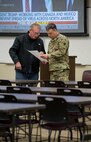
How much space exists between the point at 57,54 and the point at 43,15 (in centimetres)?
349

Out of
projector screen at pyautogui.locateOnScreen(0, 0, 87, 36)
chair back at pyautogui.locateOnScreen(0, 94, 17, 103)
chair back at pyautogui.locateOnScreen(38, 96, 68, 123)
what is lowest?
chair back at pyautogui.locateOnScreen(38, 96, 68, 123)

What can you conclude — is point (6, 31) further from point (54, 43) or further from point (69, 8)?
point (54, 43)

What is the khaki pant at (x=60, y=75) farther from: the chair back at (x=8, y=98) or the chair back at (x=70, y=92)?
the chair back at (x=8, y=98)

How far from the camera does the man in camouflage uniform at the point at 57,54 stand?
8.16 metres

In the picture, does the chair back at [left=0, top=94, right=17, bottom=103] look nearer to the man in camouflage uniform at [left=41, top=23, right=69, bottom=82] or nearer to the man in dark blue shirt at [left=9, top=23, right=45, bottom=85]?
the man in camouflage uniform at [left=41, top=23, right=69, bottom=82]

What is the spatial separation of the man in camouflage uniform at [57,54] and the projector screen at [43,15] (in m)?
2.67

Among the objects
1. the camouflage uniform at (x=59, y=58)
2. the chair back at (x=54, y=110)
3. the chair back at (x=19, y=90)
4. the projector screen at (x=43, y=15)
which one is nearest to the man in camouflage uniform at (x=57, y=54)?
the camouflage uniform at (x=59, y=58)

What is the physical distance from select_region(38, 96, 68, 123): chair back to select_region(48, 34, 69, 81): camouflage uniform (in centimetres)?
255

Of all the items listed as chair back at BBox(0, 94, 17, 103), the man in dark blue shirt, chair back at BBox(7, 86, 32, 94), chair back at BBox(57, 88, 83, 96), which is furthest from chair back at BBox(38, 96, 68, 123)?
the man in dark blue shirt

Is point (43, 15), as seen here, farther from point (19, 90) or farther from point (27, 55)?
point (19, 90)

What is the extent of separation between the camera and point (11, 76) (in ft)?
39.8

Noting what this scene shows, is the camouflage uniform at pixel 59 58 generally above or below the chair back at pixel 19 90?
above

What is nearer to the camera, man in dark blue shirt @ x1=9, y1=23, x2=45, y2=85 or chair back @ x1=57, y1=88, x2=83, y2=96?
chair back @ x1=57, y1=88, x2=83, y2=96

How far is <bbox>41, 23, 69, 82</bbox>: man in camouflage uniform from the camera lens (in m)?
8.16
